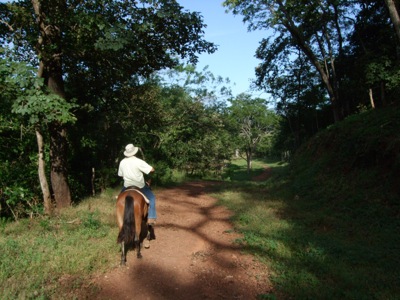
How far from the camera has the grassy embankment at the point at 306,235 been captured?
4.69 meters

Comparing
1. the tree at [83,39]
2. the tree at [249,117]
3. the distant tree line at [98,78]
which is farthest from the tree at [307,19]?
the tree at [249,117]

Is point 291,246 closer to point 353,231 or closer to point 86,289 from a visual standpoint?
point 353,231

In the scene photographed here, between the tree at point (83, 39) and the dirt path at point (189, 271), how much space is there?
13.7ft

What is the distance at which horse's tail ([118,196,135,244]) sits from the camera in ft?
18.2

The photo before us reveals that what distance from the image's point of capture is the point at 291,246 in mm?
6352

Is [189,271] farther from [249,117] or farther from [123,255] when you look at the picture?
[249,117]

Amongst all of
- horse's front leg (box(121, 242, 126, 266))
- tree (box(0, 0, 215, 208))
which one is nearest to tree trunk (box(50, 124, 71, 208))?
tree (box(0, 0, 215, 208))

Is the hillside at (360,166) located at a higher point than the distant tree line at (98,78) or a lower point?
lower

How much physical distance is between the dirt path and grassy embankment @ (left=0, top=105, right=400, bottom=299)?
294 millimetres

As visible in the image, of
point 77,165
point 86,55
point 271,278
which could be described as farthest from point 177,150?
point 271,278

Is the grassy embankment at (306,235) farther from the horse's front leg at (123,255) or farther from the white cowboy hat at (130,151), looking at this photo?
the white cowboy hat at (130,151)

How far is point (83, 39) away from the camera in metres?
8.48

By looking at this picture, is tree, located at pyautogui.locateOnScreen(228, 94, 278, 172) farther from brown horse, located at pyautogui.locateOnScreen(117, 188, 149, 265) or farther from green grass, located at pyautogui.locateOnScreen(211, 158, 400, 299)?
brown horse, located at pyautogui.locateOnScreen(117, 188, 149, 265)

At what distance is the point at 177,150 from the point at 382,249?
59.2 ft
